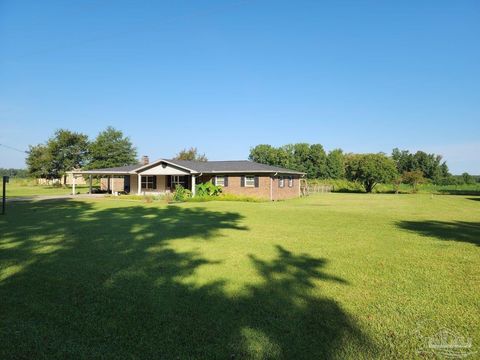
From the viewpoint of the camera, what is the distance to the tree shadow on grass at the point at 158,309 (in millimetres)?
3768

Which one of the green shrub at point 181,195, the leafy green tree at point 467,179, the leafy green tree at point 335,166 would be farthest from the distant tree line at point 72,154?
the leafy green tree at point 467,179

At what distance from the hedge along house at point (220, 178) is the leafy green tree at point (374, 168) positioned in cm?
1538

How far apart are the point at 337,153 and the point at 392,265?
8145 centimetres

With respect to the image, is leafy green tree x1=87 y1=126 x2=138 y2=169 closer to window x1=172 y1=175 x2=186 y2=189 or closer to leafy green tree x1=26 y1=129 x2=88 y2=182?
leafy green tree x1=26 y1=129 x2=88 y2=182

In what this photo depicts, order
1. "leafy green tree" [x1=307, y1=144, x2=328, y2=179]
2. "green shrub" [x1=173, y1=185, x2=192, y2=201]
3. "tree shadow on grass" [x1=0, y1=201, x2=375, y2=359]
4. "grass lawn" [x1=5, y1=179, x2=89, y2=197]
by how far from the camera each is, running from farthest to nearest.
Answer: "leafy green tree" [x1=307, y1=144, x2=328, y2=179] → "grass lawn" [x1=5, y1=179, x2=89, y2=197] → "green shrub" [x1=173, y1=185, x2=192, y2=201] → "tree shadow on grass" [x1=0, y1=201, x2=375, y2=359]

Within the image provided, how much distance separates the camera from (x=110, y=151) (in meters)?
61.7

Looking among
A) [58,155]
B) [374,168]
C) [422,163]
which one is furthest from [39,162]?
[422,163]

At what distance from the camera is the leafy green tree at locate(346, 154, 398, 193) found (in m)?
47.0

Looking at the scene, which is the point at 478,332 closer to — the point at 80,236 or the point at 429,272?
the point at 429,272

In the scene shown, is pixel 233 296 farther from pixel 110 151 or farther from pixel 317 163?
pixel 317 163

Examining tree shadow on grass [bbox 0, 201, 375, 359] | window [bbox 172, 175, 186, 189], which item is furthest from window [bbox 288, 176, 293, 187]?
tree shadow on grass [bbox 0, 201, 375, 359]

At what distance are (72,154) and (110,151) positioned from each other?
6.48 meters

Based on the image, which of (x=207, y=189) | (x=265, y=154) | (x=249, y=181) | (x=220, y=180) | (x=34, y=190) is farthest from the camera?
(x=265, y=154)

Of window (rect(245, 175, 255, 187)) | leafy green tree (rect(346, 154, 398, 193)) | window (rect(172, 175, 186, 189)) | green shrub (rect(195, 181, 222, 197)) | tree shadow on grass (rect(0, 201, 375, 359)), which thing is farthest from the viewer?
leafy green tree (rect(346, 154, 398, 193))
